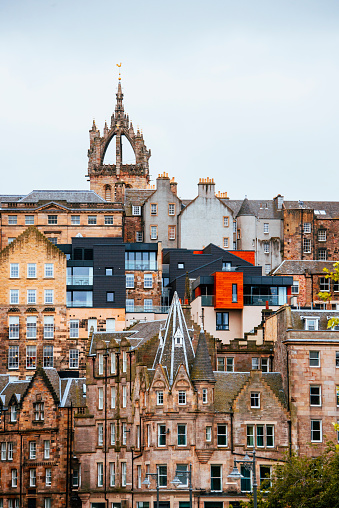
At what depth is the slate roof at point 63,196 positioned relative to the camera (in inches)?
6526

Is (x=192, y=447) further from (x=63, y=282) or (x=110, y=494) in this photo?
(x=63, y=282)

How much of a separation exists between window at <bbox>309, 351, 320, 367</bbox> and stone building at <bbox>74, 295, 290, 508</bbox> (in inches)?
154

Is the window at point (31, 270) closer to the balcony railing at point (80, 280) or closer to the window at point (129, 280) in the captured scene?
the balcony railing at point (80, 280)

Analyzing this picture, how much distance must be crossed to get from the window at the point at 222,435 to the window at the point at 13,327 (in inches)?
1627

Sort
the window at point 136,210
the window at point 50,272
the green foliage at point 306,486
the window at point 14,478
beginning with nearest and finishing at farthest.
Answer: the green foliage at point 306,486, the window at point 14,478, the window at point 50,272, the window at point 136,210

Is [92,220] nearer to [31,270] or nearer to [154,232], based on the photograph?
[154,232]

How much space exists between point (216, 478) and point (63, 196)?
68401 millimetres

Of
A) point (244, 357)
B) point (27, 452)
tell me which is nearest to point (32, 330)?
point (27, 452)

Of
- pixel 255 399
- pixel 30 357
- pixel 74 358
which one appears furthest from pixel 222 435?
pixel 30 357

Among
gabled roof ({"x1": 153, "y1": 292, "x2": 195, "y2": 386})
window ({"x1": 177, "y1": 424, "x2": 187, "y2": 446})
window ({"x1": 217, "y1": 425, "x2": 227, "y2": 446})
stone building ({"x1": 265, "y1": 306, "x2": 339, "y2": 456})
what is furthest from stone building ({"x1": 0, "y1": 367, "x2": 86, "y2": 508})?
stone building ({"x1": 265, "y1": 306, "x2": 339, "y2": 456})

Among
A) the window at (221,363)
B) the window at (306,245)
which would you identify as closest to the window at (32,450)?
the window at (221,363)

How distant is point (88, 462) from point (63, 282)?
3330 cm

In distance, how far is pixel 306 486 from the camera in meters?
89.8

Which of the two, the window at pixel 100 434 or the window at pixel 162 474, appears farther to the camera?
the window at pixel 100 434
